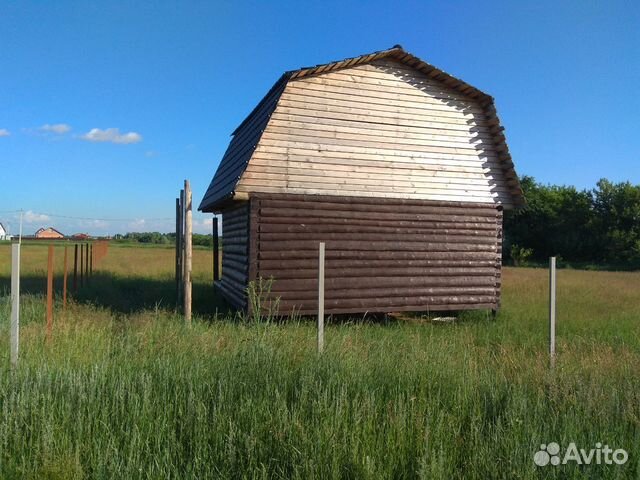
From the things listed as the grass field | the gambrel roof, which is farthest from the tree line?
the grass field

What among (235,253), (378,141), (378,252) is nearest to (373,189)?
(378,141)

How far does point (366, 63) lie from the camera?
37.9 ft

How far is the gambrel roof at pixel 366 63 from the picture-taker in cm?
1080

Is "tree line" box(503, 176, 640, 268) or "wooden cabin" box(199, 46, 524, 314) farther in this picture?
"tree line" box(503, 176, 640, 268)

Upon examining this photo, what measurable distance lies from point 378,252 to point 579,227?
162 ft

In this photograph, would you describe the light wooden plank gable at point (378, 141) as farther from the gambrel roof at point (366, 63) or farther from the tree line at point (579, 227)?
the tree line at point (579, 227)

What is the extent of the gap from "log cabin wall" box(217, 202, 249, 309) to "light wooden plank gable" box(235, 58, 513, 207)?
60.8 inches

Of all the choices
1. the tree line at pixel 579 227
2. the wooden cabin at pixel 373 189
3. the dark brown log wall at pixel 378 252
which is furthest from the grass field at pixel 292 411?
the tree line at pixel 579 227

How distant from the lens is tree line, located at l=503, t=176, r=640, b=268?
5038 cm

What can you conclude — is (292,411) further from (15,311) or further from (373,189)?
(373,189)

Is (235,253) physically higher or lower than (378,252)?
lower

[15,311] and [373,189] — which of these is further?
[373,189]

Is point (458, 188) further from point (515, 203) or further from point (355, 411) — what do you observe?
point (355, 411)

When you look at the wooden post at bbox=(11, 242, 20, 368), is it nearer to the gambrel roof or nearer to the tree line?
the gambrel roof
